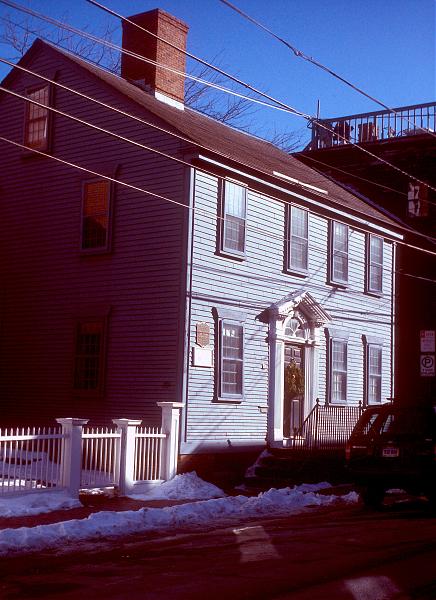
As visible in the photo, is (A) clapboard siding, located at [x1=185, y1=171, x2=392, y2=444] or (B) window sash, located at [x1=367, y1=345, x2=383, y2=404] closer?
(A) clapboard siding, located at [x1=185, y1=171, x2=392, y2=444]

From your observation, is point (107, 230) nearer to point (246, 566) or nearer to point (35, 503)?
point (35, 503)

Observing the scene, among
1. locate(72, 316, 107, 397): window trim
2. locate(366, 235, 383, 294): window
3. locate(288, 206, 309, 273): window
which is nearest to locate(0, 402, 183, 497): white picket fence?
locate(72, 316, 107, 397): window trim

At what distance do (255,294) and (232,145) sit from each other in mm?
4250

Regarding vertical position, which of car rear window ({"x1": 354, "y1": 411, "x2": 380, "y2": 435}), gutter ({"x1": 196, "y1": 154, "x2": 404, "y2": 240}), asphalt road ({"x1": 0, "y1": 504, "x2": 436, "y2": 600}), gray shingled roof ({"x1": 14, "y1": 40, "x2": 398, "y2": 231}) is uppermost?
gray shingled roof ({"x1": 14, "y1": 40, "x2": 398, "y2": 231})

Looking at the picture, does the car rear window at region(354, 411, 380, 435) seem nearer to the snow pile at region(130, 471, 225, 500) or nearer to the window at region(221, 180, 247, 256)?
the snow pile at region(130, 471, 225, 500)

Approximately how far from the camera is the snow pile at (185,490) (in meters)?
15.6

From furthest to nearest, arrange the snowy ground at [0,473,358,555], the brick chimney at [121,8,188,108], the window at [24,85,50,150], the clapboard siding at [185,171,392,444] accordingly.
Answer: the brick chimney at [121,8,188,108] < the window at [24,85,50,150] < the clapboard siding at [185,171,392,444] < the snowy ground at [0,473,358,555]

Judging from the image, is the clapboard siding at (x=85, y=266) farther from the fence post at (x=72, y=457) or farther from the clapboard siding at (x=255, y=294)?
the fence post at (x=72, y=457)

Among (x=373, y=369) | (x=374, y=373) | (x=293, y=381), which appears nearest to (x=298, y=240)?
(x=293, y=381)

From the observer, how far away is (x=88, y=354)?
65.7 ft

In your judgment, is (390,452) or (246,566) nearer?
(246,566)

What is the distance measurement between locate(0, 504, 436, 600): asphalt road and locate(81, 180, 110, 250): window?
9.77m

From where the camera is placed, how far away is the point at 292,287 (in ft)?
71.4

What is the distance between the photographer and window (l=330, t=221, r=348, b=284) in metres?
23.2
